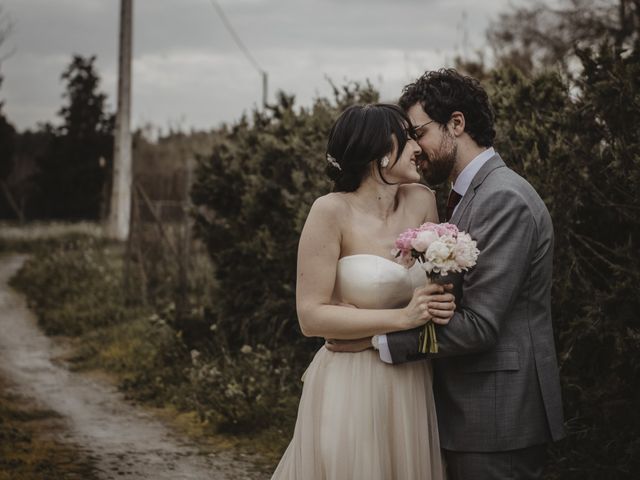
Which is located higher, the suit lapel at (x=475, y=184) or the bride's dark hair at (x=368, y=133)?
the bride's dark hair at (x=368, y=133)

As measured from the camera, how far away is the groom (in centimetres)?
302

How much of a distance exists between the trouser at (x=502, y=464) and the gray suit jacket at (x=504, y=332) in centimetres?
4

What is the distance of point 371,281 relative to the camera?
3416 millimetres

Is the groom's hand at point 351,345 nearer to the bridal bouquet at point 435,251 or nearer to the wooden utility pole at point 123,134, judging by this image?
the bridal bouquet at point 435,251

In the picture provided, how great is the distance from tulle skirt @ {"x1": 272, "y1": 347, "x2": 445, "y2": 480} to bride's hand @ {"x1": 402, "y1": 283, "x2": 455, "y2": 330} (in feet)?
1.41

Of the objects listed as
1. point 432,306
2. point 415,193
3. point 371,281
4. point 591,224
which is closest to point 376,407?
point 371,281

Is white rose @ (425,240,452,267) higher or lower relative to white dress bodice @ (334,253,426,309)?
higher

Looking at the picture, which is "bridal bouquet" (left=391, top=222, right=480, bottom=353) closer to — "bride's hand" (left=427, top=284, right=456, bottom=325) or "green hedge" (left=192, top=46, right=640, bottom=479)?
"bride's hand" (left=427, top=284, right=456, bottom=325)

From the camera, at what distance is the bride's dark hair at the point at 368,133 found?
11.4 feet

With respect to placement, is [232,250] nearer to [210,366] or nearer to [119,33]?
[210,366]

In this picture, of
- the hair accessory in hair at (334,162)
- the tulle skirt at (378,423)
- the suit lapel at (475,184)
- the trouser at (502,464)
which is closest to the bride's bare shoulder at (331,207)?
the hair accessory in hair at (334,162)

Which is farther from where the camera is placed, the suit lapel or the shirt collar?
the shirt collar

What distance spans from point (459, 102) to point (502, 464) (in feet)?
4.72

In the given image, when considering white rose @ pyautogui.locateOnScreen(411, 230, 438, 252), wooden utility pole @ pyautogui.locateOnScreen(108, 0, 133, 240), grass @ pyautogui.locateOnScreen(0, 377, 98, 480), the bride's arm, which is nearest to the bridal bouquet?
white rose @ pyautogui.locateOnScreen(411, 230, 438, 252)
